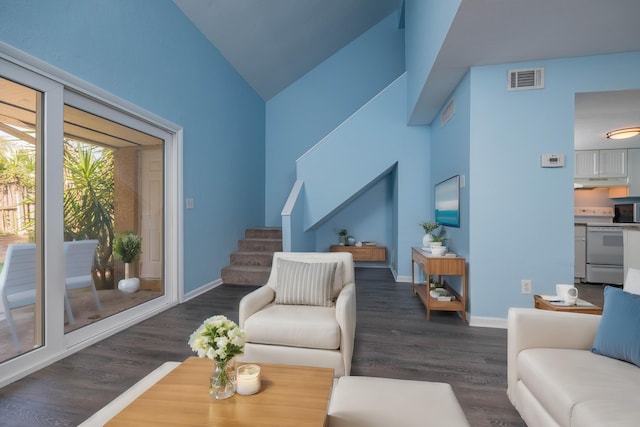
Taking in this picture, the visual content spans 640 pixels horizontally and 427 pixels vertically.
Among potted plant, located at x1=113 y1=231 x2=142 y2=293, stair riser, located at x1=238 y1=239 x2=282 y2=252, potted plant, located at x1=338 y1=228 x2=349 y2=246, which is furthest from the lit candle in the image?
potted plant, located at x1=338 y1=228 x2=349 y2=246

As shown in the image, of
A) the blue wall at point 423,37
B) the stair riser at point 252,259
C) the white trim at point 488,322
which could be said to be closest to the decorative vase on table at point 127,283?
the stair riser at point 252,259

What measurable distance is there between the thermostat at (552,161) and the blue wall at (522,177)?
39 millimetres

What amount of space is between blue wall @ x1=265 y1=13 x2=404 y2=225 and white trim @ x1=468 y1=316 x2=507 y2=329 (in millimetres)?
4327

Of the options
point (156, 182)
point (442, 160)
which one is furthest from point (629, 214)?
point (156, 182)

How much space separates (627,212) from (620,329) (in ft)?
17.6

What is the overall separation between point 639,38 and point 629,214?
13.0 feet

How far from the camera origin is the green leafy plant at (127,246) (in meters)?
3.11

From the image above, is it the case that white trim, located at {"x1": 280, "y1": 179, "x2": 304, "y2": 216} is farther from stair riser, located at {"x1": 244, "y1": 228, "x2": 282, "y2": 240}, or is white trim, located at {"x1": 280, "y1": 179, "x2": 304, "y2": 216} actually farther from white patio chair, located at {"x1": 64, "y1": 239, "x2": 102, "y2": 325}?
white patio chair, located at {"x1": 64, "y1": 239, "x2": 102, "y2": 325}

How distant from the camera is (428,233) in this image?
3869 mm

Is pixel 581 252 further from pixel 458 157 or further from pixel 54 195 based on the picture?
pixel 54 195

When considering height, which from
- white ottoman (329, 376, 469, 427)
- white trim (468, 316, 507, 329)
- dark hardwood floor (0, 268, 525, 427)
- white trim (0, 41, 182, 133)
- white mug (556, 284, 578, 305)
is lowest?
dark hardwood floor (0, 268, 525, 427)

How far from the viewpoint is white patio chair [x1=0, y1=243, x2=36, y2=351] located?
212 cm

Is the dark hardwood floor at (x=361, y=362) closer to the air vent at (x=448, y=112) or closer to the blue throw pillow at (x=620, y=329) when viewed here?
the blue throw pillow at (x=620, y=329)

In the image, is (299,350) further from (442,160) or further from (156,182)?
(442,160)
